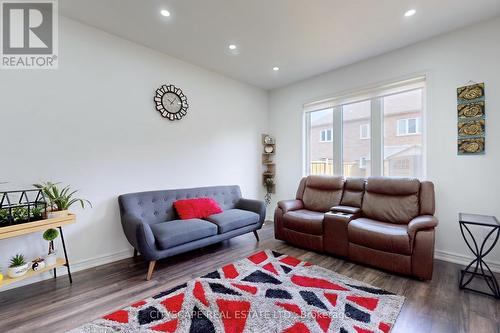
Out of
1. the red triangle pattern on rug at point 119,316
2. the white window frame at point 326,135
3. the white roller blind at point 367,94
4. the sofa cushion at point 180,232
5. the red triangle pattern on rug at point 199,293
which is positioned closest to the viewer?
the red triangle pattern on rug at point 119,316

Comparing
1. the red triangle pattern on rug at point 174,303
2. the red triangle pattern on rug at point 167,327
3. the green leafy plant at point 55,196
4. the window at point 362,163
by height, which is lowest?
the red triangle pattern on rug at point 167,327

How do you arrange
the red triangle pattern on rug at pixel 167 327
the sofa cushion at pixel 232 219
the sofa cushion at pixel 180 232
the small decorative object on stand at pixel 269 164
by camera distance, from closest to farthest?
the red triangle pattern on rug at pixel 167 327 → the sofa cushion at pixel 180 232 → the sofa cushion at pixel 232 219 → the small decorative object on stand at pixel 269 164

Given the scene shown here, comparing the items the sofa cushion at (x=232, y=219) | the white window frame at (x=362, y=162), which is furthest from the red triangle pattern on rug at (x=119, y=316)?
the white window frame at (x=362, y=162)

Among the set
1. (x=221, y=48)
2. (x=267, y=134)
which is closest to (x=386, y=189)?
(x=267, y=134)

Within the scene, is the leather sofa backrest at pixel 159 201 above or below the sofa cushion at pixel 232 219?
above

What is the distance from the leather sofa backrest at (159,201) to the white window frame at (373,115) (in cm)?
185

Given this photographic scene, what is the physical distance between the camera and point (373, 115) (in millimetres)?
3395

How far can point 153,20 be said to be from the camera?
2.42 m

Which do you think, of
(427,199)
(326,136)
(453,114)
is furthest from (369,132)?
(427,199)

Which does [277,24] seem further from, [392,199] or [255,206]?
[392,199]

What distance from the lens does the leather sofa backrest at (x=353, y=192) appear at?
3195 millimetres

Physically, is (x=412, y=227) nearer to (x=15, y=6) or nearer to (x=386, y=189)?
(x=386, y=189)

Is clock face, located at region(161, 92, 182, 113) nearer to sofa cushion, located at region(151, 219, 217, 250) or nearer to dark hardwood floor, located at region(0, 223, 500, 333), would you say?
sofa cushion, located at region(151, 219, 217, 250)

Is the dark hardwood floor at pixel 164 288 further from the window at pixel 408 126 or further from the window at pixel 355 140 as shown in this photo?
the window at pixel 408 126
